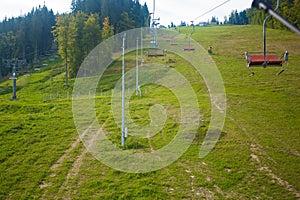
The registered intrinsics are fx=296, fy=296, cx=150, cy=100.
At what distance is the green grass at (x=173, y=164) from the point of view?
15.0 m

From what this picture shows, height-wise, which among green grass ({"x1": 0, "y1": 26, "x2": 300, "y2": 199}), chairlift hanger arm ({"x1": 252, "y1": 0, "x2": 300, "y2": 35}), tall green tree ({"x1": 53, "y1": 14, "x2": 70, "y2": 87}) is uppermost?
tall green tree ({"x1": 53, "y1": 14, "x2": 70, "y2": 87})

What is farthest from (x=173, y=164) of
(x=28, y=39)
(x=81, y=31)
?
(x=28, y=39)

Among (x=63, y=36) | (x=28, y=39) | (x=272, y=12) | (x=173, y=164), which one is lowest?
(x=173, y=164)

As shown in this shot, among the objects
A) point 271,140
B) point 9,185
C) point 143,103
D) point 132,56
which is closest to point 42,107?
point 143,103

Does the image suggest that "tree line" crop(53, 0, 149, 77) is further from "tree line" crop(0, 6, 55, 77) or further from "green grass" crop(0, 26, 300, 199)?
"tree line" crop(0, 6, 55, 77)

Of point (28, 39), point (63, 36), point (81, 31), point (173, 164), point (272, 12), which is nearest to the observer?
point (272, 12)

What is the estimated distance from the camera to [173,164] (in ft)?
59.1

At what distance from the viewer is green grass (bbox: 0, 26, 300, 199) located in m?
15.0

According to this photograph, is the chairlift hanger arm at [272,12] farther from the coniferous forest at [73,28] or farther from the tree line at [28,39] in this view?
the tree line at [28,39]

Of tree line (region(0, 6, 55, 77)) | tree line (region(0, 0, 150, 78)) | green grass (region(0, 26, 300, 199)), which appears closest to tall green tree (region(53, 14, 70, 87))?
tree line (region(0, 0, 150, 78))

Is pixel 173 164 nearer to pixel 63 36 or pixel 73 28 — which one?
pixel 63 36

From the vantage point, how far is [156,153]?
19.6 meters

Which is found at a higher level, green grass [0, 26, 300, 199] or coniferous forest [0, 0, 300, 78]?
coniferous forest [0, 0, 300, 78]

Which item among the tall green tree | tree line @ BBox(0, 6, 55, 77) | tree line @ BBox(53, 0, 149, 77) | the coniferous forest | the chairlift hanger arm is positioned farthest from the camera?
tree line @ BBox(0, 6, 55, 77)
